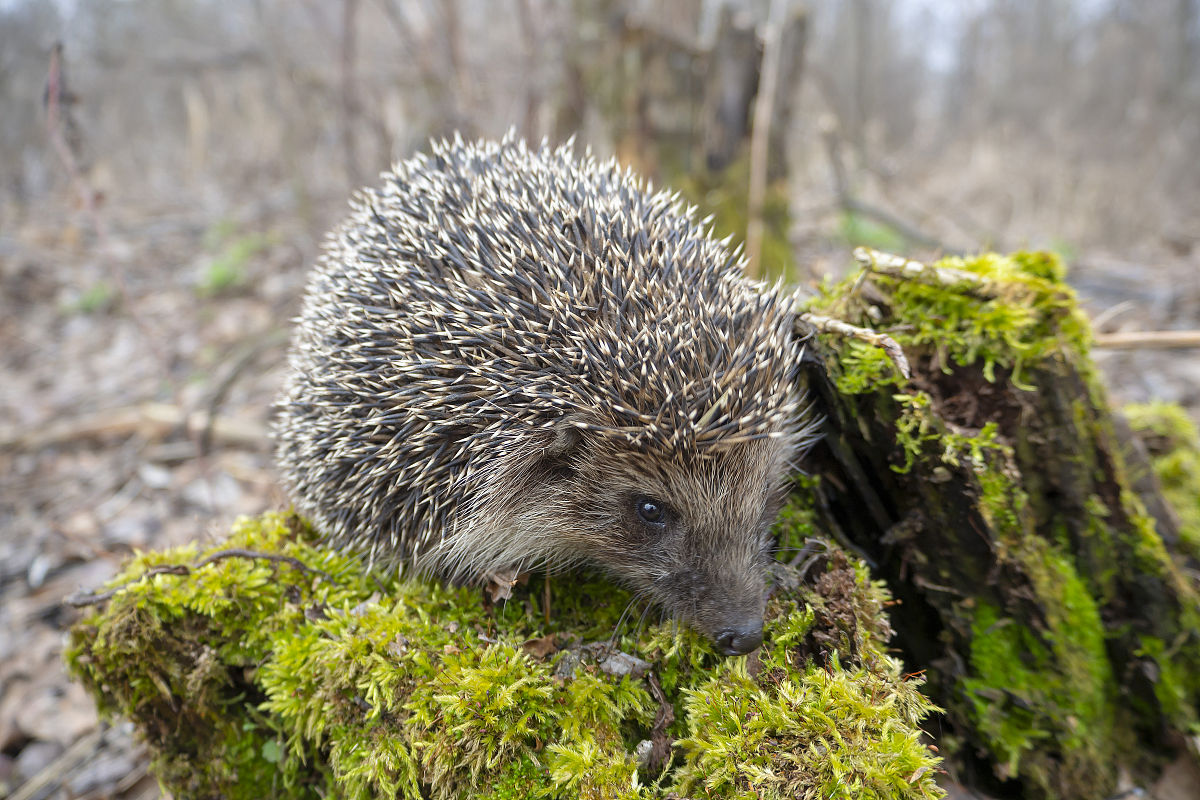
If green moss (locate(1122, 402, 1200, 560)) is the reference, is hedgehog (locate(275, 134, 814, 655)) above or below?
below

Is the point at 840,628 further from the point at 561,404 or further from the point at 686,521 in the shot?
the point at 561,404

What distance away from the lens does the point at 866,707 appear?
267 centimetres

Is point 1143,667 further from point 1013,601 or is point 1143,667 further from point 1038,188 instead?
point 1038,188

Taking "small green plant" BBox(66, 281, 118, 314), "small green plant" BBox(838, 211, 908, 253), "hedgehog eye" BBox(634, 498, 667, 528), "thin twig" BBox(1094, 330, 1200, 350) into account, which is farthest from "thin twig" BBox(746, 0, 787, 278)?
"small green plant" BBox(66, 281, 118, 314)

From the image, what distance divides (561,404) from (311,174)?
571 inches

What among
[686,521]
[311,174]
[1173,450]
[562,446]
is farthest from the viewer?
[311,174]

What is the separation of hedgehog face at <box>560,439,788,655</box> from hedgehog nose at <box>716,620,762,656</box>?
12 cm

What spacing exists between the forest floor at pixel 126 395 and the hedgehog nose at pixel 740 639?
2968 mm

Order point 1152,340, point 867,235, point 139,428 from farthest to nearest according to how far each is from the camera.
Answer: point 867,235, point 139,428, point 1152,340

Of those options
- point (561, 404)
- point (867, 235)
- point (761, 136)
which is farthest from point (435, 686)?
point (867, 235)

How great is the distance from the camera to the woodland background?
6895 millimetres

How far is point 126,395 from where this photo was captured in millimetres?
9664

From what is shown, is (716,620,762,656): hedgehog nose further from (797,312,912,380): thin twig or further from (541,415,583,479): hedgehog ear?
(797,312,912,380): thin twig

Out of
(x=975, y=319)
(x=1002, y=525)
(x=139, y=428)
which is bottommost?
(x=139, y=428)
